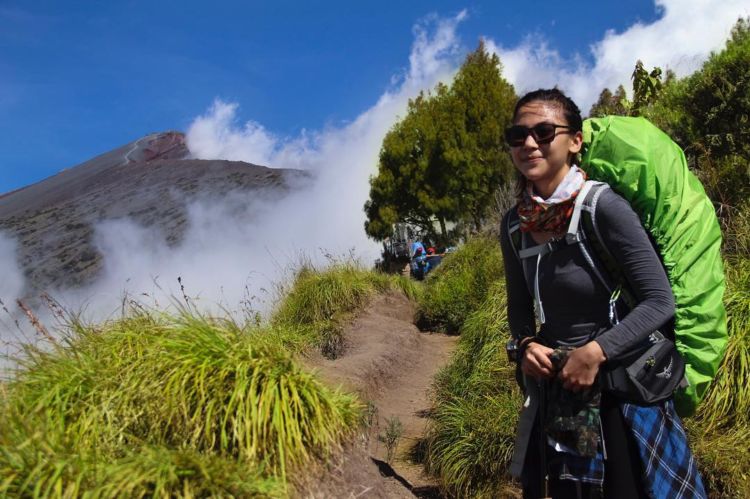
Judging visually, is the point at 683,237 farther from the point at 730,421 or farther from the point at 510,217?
the point at 730,421

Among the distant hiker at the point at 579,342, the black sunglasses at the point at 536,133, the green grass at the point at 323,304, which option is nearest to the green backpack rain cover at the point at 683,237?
the distant hiker at the point at 579,342

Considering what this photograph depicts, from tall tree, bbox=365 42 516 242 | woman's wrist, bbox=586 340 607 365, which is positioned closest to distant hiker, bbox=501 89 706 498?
woman's wrist, bbox=586 340 607 365

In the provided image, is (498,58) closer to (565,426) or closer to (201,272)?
(565,426)

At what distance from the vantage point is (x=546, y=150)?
198cm

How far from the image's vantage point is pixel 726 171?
236 inches

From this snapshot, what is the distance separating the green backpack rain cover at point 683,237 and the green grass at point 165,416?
1.58 meters

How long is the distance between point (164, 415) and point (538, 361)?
1.63 m

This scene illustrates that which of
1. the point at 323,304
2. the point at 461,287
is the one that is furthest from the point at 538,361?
the point at 461,287

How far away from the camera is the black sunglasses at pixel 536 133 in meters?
1.98

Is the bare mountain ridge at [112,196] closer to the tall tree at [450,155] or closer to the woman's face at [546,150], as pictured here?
the tall tree at [450,155]

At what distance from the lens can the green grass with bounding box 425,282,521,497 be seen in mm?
4191

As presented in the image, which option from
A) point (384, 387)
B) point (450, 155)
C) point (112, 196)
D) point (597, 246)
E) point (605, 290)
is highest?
point (112, 196)

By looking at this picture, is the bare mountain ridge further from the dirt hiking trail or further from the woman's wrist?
the woman's wrist

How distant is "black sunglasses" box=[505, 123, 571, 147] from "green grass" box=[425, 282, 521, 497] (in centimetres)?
261
